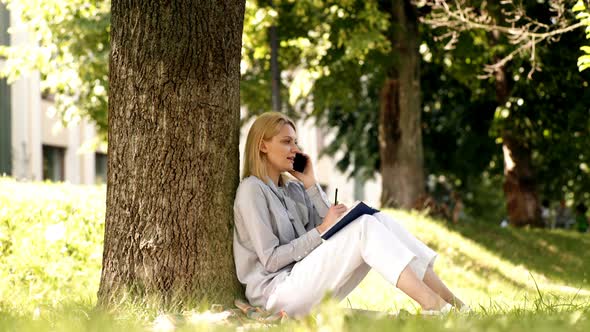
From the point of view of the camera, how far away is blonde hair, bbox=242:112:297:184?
679cm

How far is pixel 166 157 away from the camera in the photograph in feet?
20.7

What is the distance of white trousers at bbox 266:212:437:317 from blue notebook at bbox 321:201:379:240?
4 cm

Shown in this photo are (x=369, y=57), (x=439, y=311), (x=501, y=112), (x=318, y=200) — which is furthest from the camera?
(x=501, y=112)

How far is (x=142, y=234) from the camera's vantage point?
247 inches

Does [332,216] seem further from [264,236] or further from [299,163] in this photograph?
[299,163]

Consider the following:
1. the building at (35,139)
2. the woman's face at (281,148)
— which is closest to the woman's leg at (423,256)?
the woman's face at (281,148)

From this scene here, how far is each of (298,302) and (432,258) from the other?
96cm

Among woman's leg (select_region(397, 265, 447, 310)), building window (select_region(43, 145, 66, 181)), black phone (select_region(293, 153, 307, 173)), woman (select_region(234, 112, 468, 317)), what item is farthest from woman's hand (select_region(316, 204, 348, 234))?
building window (select_region(43, 145, 66, 181))

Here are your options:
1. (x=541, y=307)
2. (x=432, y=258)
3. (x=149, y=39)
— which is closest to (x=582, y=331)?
(x=541, y=307)

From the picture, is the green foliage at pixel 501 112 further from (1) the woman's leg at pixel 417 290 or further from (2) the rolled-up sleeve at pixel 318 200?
(1) the woman's leg at pixel 417 290

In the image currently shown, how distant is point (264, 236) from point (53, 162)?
79.6 feet

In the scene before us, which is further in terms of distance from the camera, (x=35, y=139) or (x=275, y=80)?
(x=35, y=139)

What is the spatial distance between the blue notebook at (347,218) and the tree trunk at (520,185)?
Answer: 49.0ft

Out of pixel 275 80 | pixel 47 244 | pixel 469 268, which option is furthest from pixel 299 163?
pixel 275 80
